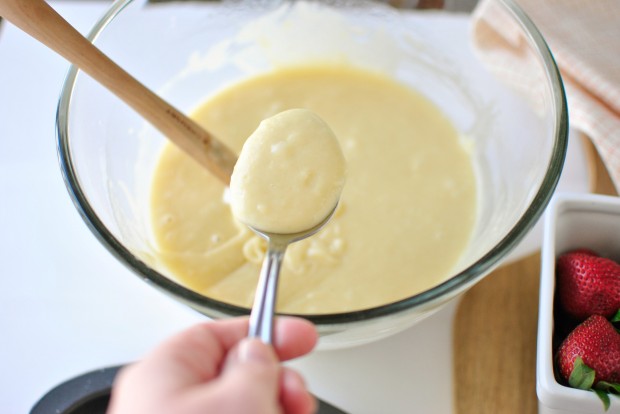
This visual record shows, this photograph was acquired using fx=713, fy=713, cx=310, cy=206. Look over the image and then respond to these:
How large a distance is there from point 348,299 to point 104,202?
0.40 m

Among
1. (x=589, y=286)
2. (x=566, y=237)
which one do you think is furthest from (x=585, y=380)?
(x=566, y=237)

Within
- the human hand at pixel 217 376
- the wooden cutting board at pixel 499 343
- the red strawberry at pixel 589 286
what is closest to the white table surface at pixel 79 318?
the wooden cutting board at pixel 499 343

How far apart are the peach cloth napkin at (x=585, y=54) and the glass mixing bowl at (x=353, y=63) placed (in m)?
0.01

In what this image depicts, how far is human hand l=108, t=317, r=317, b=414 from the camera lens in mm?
527

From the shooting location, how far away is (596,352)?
94cm

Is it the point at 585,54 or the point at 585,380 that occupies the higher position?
the point at 585,54

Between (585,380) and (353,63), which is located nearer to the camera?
(585,380)

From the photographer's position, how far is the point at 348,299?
110cm

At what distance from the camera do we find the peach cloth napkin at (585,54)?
1.22m

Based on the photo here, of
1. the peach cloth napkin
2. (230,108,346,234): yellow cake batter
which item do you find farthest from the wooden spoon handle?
the peach cloth napkin

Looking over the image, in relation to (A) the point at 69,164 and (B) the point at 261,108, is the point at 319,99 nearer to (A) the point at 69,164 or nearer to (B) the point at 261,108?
(B) the point at 261,108

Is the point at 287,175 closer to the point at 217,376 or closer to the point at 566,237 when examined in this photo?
the point at 217,376

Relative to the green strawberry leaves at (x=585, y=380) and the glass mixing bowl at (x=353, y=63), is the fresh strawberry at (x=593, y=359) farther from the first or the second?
the glass mixing bowl at (x=353, y=63)

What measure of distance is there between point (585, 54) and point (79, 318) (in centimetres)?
99
